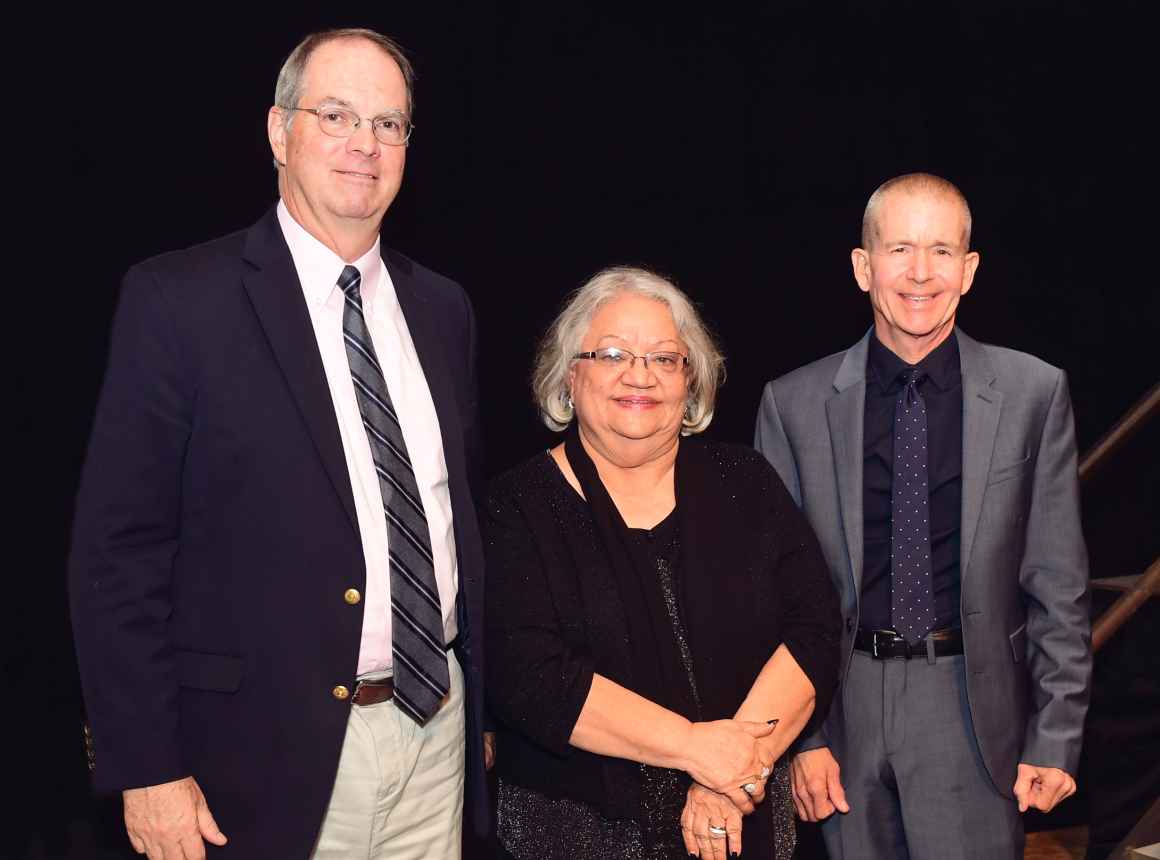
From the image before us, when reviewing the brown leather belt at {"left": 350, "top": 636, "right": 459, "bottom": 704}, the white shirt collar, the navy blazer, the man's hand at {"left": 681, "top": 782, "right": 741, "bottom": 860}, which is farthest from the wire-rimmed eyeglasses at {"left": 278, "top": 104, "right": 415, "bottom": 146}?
the man's hand at {"left": 681, "top": 782, "right": 741, "bottom": 860}

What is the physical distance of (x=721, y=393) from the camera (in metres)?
4.15

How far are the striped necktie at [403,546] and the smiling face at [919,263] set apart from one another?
107 cm

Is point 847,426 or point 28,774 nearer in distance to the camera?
point 847,426

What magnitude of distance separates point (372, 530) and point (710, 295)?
90.9 inches

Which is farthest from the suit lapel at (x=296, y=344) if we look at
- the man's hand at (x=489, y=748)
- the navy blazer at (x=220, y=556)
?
the man's hand at (x=489, y=748)

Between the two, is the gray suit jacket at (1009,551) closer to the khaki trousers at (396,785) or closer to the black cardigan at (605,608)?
the black cardigan at (605,608)

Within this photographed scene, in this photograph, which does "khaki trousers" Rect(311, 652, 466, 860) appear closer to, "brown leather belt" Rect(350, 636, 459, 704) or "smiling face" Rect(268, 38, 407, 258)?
"brown leather belt" Rect(350, 636, 459, 704)

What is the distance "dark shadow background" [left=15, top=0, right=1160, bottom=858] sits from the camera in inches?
129

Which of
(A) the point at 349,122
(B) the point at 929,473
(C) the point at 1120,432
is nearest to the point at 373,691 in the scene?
(A) the point at 349,122

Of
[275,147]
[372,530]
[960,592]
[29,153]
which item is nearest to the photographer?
[372,530]

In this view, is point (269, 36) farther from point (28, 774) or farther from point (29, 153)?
point (28, 774)

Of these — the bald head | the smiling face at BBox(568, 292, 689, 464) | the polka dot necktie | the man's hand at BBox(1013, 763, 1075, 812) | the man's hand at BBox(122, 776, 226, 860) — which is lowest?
the man's hand at BBox(1013, 763, 1075, 812)

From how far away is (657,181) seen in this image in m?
3.99

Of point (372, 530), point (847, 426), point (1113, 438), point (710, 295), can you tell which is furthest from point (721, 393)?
point (372, 530)
